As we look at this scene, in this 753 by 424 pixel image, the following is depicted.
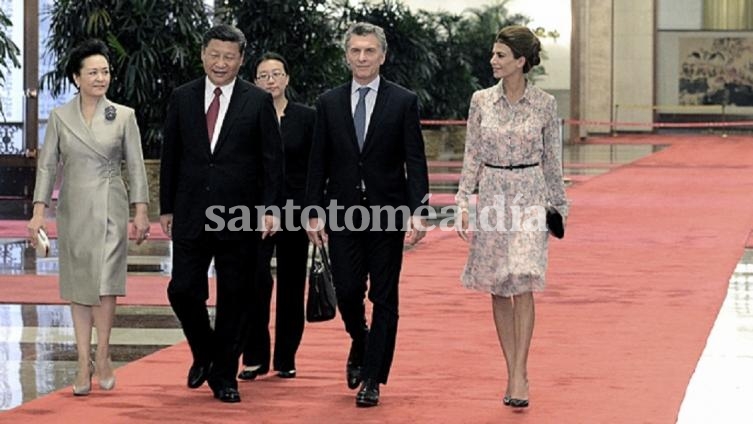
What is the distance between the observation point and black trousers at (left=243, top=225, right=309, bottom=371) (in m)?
7.91

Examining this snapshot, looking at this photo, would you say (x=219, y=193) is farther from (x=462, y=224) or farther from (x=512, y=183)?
(x=512, y=183)

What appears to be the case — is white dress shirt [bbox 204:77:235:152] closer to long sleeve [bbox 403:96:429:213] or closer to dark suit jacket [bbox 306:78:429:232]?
dark suit jacket [bbox 306:78:429:232]

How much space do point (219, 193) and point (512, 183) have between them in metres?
1.28

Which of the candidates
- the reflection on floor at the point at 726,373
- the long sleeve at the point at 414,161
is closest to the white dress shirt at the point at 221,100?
the long sleeve at the point at 414,161

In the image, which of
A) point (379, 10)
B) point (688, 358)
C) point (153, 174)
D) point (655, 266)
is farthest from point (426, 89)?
point (688, 358)

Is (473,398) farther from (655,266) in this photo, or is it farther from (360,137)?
(655,266)

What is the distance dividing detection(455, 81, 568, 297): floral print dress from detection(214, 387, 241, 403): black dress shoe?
1.14 meters

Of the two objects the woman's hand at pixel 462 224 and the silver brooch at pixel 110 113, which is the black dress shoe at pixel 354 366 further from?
the silver brooch at pixel 110 113

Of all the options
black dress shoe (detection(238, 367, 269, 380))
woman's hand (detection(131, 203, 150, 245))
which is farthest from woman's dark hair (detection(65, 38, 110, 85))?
black dress shoe (detection(238, 367, 269, 380))

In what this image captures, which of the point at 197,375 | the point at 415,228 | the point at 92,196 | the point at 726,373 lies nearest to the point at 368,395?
the point at 415,228

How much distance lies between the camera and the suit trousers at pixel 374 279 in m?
7.25

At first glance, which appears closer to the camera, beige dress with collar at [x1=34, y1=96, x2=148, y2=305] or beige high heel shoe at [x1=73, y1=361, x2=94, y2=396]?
beige high heel shoe at [x1=73, y1=361, x2=94, y2=396]

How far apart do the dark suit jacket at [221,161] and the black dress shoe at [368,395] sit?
2.77 ft

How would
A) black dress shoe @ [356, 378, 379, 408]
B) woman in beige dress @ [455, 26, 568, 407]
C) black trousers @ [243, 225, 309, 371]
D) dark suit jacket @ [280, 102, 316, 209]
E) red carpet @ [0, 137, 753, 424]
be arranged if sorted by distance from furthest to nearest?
dark suit jacket @ [280, 102, 316, 209] → black trousers @ [243, 225, 309, 371] → woman in beige dress @ [455, 26, 568, 407] → black dress shoe @ [356, 378, 379, 408] → red carpet @ [0, 137, 753, 424]
